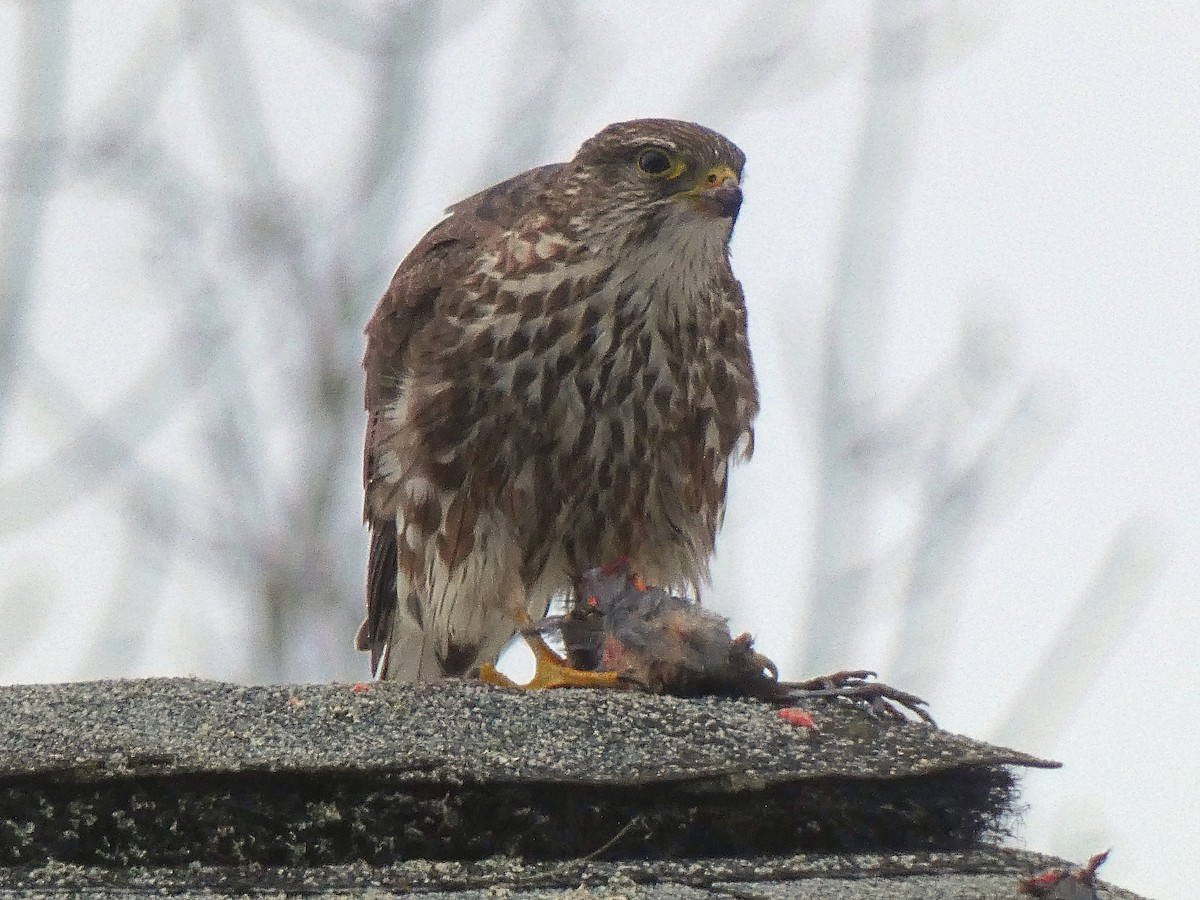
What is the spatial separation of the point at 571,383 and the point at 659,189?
489 millimetres

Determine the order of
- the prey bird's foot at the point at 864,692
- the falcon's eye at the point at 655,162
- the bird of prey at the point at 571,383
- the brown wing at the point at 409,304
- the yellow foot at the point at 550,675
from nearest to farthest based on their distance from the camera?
the prey bird's foot at the point at 864,692 < the yellow foot at the point at 550,675 < the bird of prey at the point at 571,383 < the falcon's eye at the point at 655,162 < the brown wing at the point at 409,304

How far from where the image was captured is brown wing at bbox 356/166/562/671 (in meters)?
3.93

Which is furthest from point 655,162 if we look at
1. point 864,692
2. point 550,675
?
point 864,692

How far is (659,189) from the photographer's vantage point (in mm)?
3811

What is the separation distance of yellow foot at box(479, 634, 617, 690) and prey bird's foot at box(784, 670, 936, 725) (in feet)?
1.61

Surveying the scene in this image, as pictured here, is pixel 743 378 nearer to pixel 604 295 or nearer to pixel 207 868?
pixel 604 295

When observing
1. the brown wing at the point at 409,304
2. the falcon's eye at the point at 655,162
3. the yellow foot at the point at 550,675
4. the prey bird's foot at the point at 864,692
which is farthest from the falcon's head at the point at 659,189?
the prey bird's foot at the point at 864,692

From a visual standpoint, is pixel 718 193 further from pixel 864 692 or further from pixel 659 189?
pixel 864 692

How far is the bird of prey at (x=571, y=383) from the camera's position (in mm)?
3703

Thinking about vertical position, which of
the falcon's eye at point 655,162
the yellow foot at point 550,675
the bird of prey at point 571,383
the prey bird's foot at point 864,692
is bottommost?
the prey bird's foot at point 864,692

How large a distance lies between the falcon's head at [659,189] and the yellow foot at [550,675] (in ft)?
3.10

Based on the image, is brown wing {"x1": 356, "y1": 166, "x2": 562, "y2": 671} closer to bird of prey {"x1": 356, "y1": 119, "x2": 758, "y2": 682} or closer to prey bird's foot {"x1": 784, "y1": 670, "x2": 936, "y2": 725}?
bird of prey {"x1": 356, "y1": 119, "x2": 758, "y2": 682}

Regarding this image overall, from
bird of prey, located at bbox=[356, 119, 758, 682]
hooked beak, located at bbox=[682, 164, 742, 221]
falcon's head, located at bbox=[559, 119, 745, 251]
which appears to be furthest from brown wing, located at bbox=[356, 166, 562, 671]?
hooked beak, located at bbox=[682, 164, 742, 221]

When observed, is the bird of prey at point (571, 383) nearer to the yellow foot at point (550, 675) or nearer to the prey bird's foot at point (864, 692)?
the yellow foot at point (550, 675)
